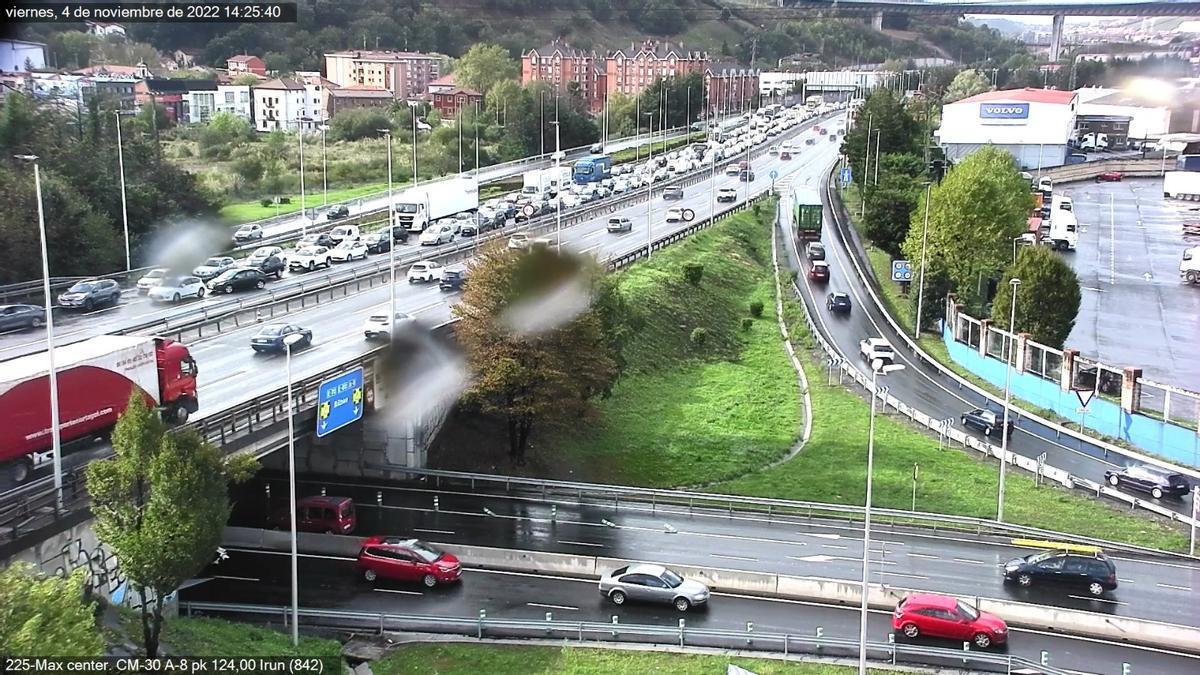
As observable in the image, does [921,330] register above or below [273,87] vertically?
below

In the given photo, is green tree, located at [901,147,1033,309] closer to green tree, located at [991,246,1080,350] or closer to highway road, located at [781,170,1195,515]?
highway road, located at [781,170,1195,515]

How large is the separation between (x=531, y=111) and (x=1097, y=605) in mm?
63735

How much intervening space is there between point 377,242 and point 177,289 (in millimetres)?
11321

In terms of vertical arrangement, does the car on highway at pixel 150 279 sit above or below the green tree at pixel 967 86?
below

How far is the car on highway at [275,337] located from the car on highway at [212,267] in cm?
846

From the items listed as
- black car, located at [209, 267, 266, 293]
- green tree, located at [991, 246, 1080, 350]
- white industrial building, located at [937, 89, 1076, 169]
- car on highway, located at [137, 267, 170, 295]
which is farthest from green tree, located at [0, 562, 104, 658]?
white industrial building, located at [937, 89, 1076, 169]

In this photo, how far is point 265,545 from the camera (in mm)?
22453

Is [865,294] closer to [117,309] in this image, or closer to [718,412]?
[718,412]

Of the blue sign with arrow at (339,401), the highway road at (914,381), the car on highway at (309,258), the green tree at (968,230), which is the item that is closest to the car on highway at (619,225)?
the highway road at (914,381)

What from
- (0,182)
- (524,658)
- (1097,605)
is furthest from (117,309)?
(1097,605)

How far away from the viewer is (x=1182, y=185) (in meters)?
77.5

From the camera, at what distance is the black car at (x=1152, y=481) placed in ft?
86.7

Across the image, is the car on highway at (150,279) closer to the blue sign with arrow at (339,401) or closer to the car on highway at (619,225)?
the blue sign with arrow at (339,401)

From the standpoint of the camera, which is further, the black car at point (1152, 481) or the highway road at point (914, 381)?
the highway road at point (914, 381)
